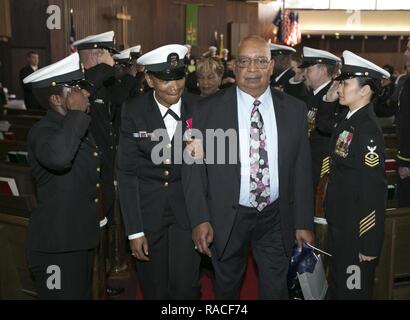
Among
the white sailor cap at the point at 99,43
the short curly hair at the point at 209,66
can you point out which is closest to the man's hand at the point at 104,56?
the white sailor cap at the point at 99,43

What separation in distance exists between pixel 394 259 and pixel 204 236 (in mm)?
1324

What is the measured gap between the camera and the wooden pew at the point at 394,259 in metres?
3.01

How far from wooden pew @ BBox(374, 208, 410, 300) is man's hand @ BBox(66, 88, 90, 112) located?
6.16 ft

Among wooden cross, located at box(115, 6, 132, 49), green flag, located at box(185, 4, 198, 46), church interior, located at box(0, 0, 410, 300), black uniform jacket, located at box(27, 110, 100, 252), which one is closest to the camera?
black uniform jacket, located at box(27, 110, 100, 252)

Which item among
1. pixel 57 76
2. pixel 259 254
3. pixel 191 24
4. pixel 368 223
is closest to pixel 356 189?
pixel 368 223

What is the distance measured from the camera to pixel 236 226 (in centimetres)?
267

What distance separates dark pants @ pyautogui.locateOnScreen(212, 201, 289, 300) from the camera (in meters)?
2.67

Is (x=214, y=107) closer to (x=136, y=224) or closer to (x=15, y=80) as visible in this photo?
(x=136, y=224)

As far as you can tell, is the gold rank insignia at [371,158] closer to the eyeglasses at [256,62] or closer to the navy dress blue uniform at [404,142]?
the eyeglasses at [256,62]

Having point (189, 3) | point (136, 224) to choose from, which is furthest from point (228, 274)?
point (189, 3)

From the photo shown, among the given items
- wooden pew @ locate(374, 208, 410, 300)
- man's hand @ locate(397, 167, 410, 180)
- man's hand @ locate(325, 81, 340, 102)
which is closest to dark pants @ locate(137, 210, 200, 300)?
wooden pew @ locate(374, 208, 410, 300)

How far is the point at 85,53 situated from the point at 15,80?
336 inches

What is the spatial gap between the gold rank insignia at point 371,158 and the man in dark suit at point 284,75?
9.87 feet

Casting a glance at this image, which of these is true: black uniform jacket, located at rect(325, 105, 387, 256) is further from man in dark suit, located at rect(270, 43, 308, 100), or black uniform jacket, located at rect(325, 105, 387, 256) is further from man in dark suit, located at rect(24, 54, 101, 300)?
man in dark suit, located at rect(270, 43, 308, 100)
